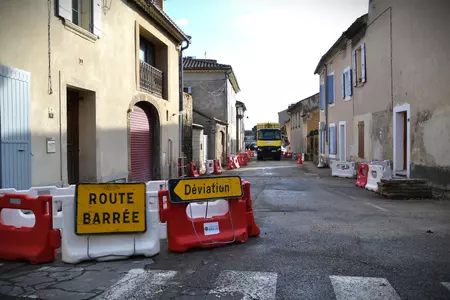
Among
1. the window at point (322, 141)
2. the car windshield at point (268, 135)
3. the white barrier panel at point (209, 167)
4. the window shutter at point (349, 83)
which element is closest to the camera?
the window shutter at point (349, 83)

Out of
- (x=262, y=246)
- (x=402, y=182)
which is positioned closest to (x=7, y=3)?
(x=262, y=246)

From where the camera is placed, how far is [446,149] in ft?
34.3

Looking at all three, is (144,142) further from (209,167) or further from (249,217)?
(249,217)

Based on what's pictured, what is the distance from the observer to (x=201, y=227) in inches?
210

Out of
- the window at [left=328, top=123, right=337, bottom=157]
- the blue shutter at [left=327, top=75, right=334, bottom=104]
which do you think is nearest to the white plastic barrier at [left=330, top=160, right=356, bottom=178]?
the window at [left=328, top=123, right=337, bottom=157]

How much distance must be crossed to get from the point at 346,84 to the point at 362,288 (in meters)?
17.2

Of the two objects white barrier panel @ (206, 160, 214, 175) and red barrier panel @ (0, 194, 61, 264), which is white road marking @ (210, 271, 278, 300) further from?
white barrier panel @ (206, 160, 214, 175)

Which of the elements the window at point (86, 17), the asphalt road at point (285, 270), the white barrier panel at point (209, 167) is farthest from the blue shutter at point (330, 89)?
the asphalt road at point (285, 270)

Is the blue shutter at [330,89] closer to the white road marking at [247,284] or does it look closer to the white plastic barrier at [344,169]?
the white plastic barrier at [344,169]

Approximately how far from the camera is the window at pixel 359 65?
16578mm

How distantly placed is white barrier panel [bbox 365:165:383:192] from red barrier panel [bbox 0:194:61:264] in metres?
9.43

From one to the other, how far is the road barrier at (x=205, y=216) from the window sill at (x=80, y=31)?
5049mm

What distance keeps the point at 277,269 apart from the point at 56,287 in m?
2.30

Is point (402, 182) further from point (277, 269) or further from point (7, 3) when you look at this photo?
point (7, 3)
